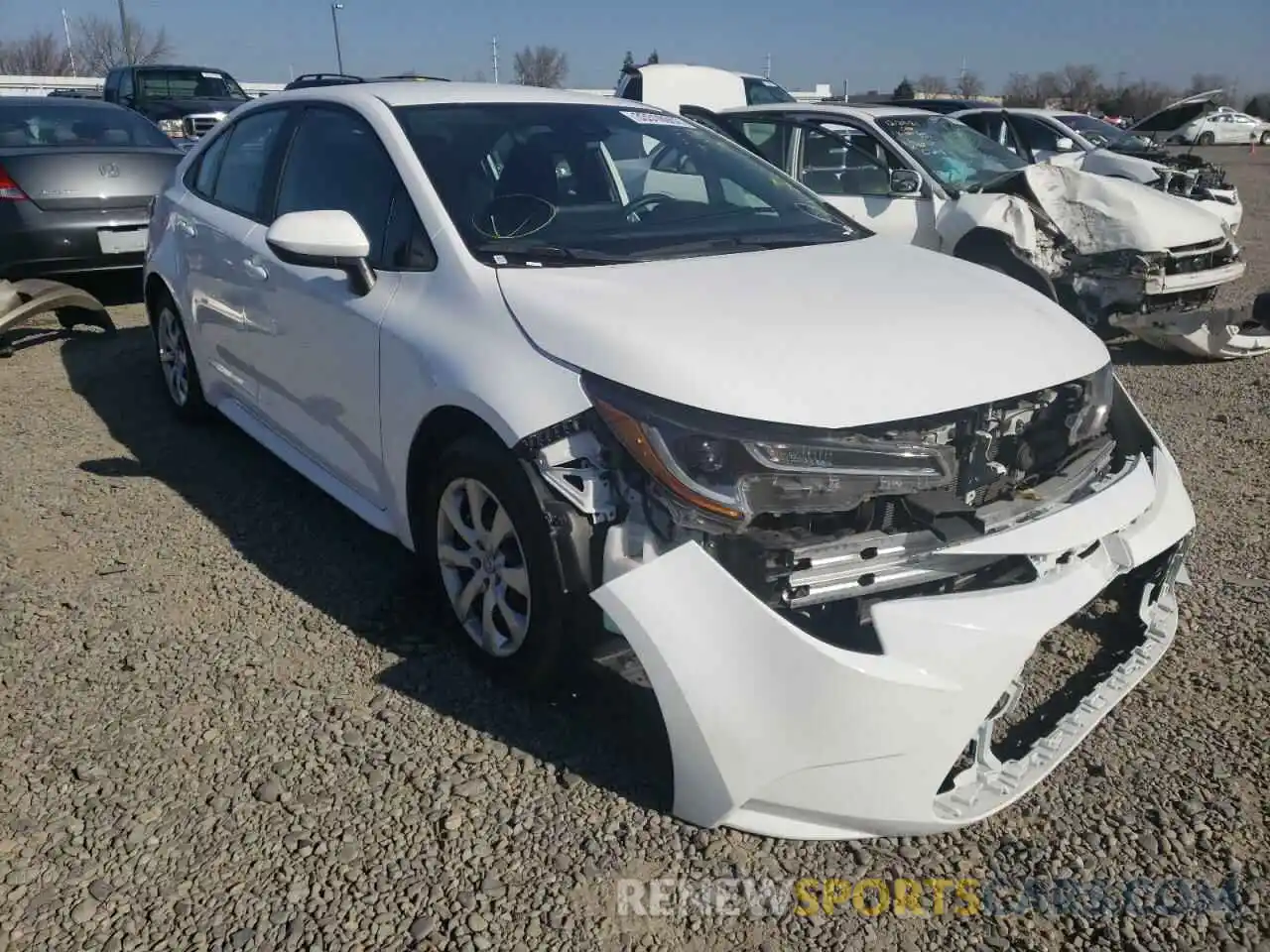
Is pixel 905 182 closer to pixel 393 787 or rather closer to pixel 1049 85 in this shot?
pixel 393 787

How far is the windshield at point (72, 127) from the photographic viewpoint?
7910mm

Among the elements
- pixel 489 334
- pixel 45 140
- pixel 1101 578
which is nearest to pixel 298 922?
pixel 489 334

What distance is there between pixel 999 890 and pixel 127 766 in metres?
2.17

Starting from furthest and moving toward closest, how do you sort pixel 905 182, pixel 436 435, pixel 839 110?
pixel 839 110, pixel 905 182, pixel 436 435

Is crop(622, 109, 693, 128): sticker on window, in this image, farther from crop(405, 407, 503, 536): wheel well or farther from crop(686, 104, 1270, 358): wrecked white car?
crop(686, 104, 1270, 358): wrecked white car

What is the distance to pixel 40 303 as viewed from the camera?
6.64 metres

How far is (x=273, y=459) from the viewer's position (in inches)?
195

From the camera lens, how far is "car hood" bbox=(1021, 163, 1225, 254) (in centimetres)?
658

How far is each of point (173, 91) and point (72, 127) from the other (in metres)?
10.9

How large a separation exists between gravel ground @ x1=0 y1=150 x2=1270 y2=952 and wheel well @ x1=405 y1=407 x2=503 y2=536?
1.81ft

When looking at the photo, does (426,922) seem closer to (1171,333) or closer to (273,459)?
(273,459)

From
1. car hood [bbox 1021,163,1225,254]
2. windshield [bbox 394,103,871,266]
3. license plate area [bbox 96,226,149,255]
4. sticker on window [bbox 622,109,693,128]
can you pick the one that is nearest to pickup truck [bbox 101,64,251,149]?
license plate area [bbox 96,226,149,255]

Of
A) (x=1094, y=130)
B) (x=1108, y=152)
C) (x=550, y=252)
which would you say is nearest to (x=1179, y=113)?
(x=1108, y=152)

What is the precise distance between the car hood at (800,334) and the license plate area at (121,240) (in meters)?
5.69
